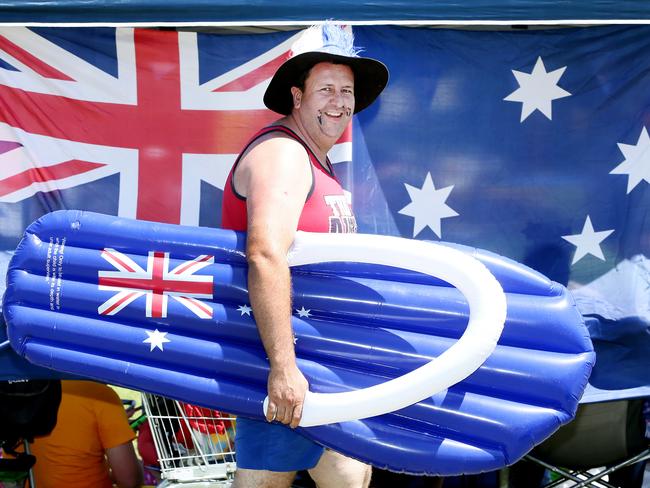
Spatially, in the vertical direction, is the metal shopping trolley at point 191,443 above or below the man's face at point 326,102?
below

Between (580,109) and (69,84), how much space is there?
77.5 inches

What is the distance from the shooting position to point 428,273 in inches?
107

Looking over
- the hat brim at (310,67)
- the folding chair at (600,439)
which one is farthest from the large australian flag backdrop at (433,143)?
the hat brim at (310,67)

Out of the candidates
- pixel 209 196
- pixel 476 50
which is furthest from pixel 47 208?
pixel 476 50

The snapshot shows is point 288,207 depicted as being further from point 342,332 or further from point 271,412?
point 271,412

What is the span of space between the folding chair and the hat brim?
1.53 m

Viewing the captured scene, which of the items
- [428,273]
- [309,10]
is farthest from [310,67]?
[428,273]

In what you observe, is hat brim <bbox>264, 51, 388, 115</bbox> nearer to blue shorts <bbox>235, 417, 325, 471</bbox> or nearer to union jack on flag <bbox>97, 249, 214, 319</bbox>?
union jack on flag <bbox>97, 249, 214, 319</bbox>

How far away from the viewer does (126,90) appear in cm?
364

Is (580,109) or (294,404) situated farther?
(580,109)

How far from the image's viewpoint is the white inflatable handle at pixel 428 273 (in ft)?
8.47

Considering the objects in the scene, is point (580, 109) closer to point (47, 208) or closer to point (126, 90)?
point (126, 90)

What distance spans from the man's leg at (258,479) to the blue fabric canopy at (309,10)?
1602 millimetres

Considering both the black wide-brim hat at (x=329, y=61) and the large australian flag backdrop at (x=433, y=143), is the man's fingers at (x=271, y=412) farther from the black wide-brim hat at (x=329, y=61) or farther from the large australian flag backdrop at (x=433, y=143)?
the large australian flag backdrop at (x=433, y=143)
